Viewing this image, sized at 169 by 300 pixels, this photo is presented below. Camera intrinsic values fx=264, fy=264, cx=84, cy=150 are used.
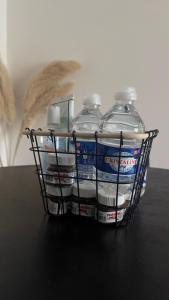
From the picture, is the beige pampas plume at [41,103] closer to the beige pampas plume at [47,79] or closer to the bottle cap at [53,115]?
the beige pampas plume at [47,79]

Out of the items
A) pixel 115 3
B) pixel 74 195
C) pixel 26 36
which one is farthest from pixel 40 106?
pixel 74 195

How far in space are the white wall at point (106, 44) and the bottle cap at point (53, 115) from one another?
1108mm

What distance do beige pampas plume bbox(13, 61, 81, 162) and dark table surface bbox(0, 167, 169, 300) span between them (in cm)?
119

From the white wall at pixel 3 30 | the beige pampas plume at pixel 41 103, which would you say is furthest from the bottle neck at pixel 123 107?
the white wall at pixel 3 30

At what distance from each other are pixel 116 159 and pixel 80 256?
0.55ft

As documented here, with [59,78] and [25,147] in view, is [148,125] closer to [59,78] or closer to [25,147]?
[59,78]

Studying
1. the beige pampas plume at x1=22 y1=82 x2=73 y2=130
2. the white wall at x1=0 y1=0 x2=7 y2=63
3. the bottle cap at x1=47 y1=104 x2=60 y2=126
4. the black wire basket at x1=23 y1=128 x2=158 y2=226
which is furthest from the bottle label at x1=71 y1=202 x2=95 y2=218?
the white wall at x1=0 y1=0 x2=7 y2=63

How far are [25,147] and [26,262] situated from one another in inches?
60.1

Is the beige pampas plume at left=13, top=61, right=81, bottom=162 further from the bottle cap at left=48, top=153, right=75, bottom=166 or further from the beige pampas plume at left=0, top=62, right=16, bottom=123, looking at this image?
the bottle cap at left=48, top=153, right=75, bottom=166

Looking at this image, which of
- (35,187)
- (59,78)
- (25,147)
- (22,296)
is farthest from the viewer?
(25,147)

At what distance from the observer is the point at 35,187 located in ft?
2.41

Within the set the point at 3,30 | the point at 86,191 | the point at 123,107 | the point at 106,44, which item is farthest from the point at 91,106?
the point at 3,30

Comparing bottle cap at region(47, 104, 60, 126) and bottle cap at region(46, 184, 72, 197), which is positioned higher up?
bottle cap at region(47, 104, 60, 126)

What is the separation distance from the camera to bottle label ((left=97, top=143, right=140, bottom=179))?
452mm
